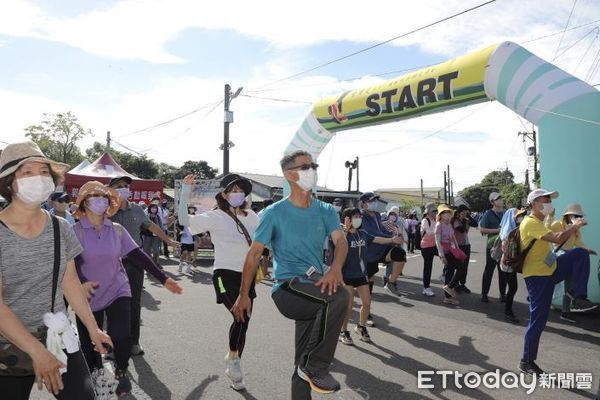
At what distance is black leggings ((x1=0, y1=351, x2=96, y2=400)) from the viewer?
7.28 ft

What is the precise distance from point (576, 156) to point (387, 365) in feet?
14.9

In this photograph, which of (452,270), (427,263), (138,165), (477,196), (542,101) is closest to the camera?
(542,101)

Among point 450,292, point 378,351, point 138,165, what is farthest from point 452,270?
point 138,165

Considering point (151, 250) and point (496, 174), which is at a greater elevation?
point (496, 174)

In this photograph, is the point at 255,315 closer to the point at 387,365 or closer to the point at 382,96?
the point at 387,365

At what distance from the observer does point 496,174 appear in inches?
3716

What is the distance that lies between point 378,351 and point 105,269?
3.16 metres

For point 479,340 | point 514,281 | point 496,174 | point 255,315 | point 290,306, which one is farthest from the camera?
point 496,174

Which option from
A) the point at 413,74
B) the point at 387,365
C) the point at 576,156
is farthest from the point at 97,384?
the point at 413,74

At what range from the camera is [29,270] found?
228 cm

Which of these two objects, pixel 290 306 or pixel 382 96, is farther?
pixel 382 96

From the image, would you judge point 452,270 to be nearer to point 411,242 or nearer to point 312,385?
point 312,385

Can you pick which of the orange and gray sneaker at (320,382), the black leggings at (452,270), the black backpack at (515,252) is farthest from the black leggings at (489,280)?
the orange and gray sneaker at (320,382)

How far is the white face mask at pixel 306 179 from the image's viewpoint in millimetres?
3176
